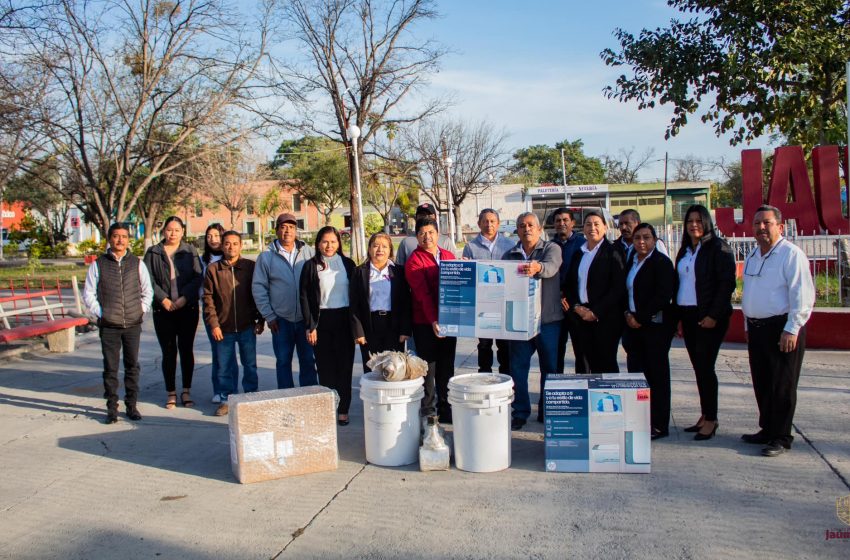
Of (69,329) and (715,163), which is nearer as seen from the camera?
(69,329)

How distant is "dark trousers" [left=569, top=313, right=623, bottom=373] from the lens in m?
6.03

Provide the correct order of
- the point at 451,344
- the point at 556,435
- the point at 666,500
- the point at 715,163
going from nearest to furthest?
the point at 666,500, the point at 556,435, the point at 451,344, the point at 715,163

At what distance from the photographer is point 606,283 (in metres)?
5.97

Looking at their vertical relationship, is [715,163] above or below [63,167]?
above

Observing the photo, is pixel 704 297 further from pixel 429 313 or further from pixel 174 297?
pixel 174 297

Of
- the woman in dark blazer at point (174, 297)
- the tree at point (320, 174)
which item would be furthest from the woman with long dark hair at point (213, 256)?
the tree at point (320, 174)

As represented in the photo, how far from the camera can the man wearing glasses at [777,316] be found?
5086 mm

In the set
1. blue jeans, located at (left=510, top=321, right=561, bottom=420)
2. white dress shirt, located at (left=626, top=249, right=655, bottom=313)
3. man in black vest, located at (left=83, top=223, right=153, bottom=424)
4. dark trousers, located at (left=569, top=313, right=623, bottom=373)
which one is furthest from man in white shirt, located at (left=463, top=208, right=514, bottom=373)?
man in black vest, located at (left=83, top=223, right=153, bottom=424)

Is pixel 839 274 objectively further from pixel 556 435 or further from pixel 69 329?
pixel 69 329

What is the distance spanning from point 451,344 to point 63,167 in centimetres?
1768

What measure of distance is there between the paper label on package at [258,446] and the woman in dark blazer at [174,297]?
2.71m

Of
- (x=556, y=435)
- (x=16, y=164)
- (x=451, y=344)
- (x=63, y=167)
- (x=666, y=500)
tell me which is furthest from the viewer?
(x=63, y=167)

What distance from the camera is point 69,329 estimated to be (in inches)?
436

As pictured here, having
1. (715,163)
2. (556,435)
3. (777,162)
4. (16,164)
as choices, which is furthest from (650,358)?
(715,163)
